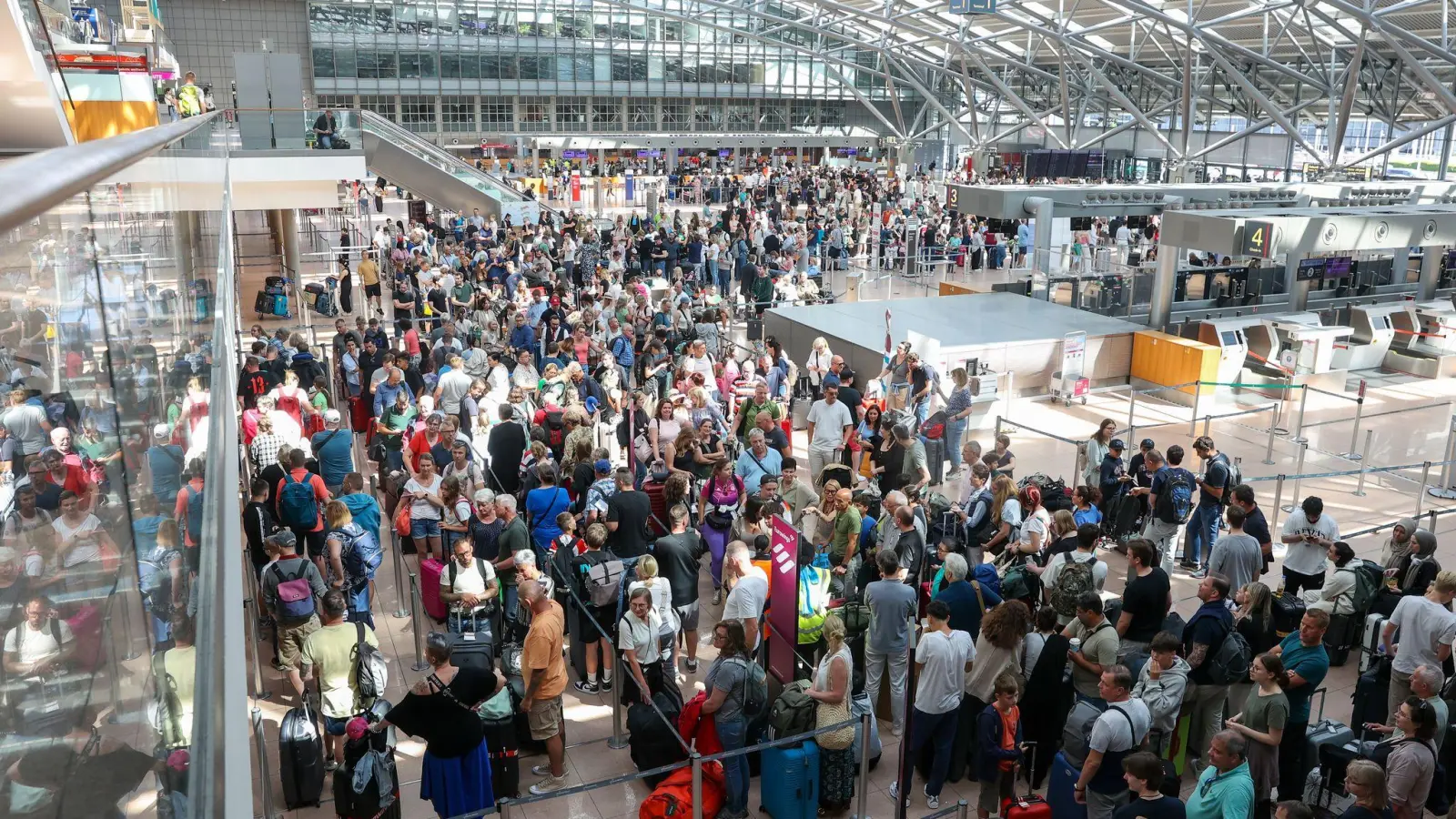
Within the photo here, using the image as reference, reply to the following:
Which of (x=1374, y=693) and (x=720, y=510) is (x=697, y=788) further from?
(x=1374, y=693)

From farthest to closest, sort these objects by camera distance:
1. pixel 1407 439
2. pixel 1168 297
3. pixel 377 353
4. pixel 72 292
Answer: pixel 1168 297 → pixel 1407 439 → pixel 377 353 → pixel 72 292

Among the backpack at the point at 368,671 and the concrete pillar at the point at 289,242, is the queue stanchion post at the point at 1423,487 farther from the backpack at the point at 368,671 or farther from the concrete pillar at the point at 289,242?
the concrete pillar at the point at 289,242

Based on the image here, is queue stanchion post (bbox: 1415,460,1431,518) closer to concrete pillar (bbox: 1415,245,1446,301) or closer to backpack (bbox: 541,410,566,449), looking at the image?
backpack (bbox: 541,410,566,449)

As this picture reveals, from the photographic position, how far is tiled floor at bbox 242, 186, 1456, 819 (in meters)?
7.14

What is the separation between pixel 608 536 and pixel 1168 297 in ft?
44.8

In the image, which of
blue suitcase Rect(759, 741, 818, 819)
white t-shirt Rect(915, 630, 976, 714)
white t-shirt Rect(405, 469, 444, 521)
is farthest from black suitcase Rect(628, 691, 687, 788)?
white t-shirt Rect(405, 469, 444, 521)

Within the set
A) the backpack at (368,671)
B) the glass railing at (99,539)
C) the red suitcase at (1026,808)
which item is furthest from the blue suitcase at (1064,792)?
the glass railing at (99,539)

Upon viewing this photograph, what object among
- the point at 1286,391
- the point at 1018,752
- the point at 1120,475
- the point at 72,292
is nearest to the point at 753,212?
the point at 1286,391

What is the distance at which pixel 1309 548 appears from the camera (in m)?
8.86

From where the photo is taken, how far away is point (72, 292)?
3.96ft

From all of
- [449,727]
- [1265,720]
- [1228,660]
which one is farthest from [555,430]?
[1265,720]

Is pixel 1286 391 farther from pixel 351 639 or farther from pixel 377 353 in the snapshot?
pixel 351 639

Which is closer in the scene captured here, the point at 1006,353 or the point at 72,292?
the point at 72,292

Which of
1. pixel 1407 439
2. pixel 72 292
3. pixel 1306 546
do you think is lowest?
pixel 1407 439
